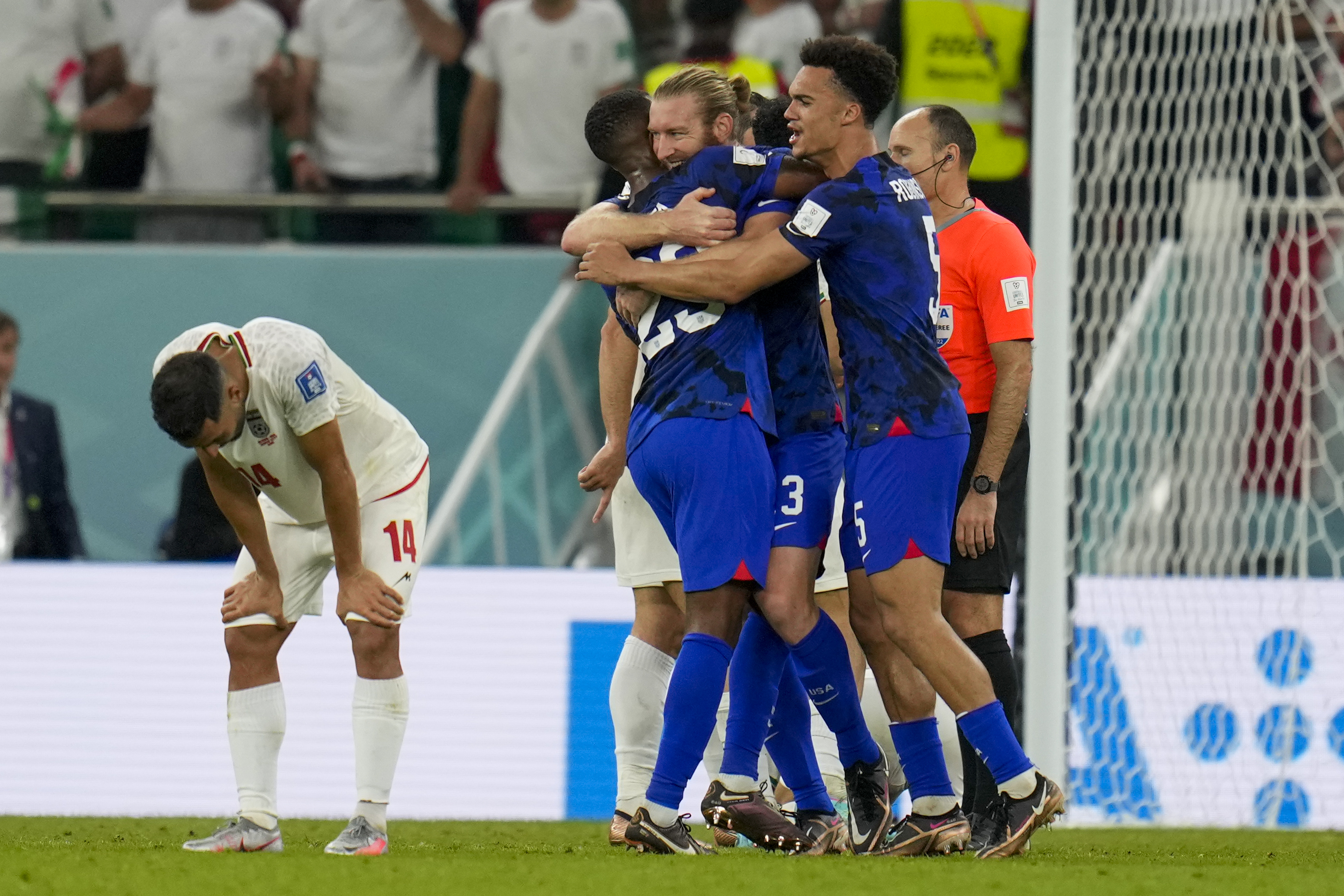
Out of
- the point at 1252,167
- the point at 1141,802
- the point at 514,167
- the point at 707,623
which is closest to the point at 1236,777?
the point at 1141,802

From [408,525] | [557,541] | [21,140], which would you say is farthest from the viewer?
[21,140]

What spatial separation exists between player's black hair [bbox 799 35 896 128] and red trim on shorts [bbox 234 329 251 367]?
1.52 meters

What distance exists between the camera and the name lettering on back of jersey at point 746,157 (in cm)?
431

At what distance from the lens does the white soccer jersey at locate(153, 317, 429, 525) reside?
168 inches

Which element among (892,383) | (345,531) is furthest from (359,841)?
(892,383)

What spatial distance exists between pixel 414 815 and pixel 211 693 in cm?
95

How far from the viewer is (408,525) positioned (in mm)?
4723

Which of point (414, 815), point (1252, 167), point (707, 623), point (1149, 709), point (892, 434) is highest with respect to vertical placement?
point (1252, 167)

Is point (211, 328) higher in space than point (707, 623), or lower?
higher

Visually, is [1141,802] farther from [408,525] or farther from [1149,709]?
[408,525]

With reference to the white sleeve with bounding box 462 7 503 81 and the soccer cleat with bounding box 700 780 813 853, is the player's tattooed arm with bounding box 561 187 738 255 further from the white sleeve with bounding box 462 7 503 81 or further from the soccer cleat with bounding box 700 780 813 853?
the white sleeve with bounding box 462 7 503 81

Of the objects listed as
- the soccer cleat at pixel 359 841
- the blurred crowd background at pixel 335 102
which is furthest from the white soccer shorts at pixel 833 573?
the blurred crowd background at pixel 335 102

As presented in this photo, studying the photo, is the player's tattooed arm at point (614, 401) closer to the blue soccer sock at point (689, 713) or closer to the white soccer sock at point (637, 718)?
the white soccer sock at point (637, 718)

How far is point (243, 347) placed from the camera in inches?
168
